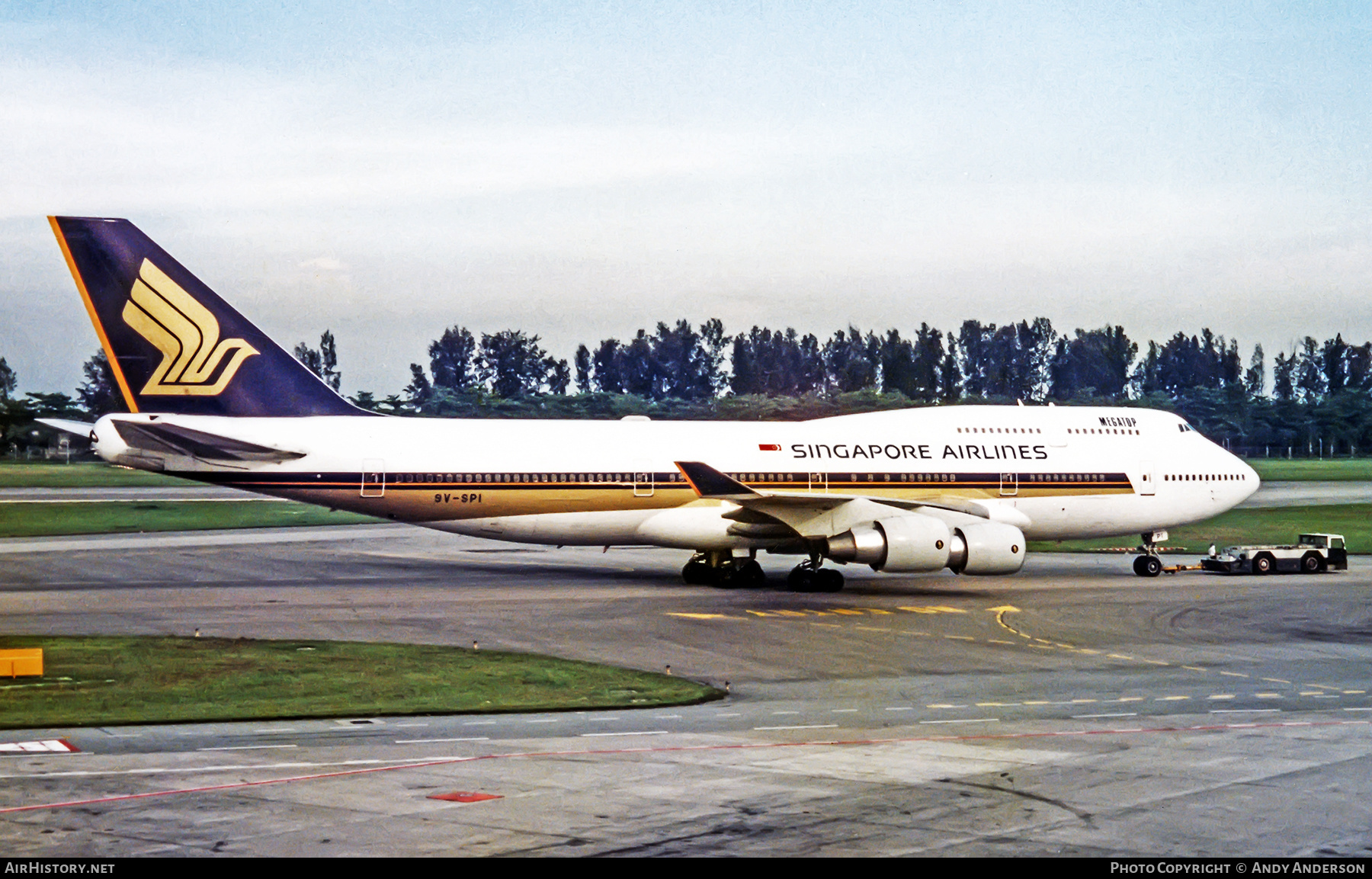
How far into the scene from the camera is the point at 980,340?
12181 centimetres

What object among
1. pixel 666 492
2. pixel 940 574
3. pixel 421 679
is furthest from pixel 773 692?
pixel 940 574

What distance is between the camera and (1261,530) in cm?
5938

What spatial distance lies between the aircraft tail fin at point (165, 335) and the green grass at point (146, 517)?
22152 millimetres

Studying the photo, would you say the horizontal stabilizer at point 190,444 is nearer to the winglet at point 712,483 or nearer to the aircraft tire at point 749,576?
the winglet at point 712,483

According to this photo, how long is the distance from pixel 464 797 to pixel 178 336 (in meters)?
25.4

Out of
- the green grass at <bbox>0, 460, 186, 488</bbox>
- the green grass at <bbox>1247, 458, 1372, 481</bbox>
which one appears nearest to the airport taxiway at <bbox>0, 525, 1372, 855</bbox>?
the green grass at <bbox>0, 460, 186, 488</bbox>

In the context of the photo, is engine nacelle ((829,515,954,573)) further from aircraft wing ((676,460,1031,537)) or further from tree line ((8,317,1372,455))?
tree line ((8,317,1372,455))

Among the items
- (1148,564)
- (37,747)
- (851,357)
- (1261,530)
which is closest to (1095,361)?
(851,357)

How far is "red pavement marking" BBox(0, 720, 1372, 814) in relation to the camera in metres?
13.3

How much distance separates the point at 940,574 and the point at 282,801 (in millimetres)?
31329

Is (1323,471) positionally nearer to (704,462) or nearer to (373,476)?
(704,462)

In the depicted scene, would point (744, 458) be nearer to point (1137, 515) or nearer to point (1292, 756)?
point (1137, 515)

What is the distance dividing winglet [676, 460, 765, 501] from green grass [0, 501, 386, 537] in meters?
26.5
